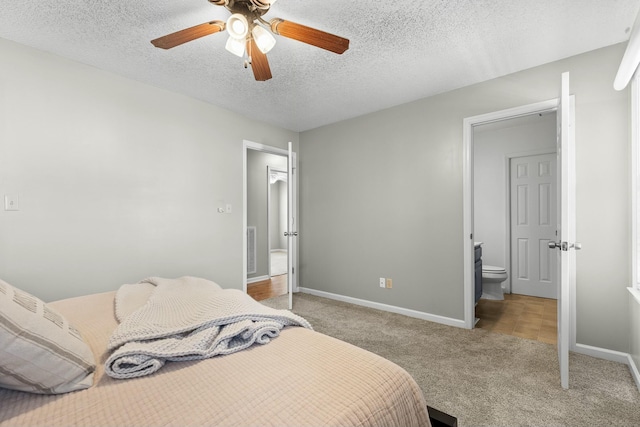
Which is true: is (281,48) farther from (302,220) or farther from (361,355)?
(302,220)

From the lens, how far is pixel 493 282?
155 inches

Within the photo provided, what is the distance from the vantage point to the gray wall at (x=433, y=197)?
2.28m

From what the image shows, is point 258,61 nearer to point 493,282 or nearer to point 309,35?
point 309,35

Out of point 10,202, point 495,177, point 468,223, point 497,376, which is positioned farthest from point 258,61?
point 495,177

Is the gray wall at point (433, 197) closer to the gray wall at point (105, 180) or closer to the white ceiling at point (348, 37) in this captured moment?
the white ceiling at point (348, 37)

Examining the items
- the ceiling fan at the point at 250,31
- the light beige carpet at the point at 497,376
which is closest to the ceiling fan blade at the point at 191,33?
the ceiling fan at the point at 250,31

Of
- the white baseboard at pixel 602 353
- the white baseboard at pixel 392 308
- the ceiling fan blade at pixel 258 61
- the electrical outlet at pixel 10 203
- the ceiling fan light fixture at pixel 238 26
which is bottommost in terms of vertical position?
the white baseboard at pixel 392 308

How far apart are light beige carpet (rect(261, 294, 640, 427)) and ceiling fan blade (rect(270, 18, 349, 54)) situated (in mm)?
2171

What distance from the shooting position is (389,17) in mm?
1966

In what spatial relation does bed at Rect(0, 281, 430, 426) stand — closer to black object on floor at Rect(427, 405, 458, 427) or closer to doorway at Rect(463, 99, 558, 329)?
black object on floor at Rect(427, 405, 458, 427)

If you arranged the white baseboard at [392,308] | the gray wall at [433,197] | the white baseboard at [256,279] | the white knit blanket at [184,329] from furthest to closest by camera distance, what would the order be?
the white baseboard at [256,279] → the white baseboard at [392,308] → the gray wall at [433,197] → the white knit blanket at [184,329]

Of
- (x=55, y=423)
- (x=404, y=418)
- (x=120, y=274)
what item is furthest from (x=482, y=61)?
(x=120, y=274)

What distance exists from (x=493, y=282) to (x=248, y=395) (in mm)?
4009

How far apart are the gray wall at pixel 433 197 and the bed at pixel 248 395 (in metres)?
2.27
